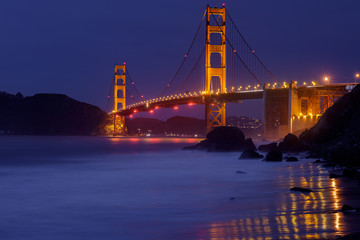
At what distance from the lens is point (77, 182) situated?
12.7 meters

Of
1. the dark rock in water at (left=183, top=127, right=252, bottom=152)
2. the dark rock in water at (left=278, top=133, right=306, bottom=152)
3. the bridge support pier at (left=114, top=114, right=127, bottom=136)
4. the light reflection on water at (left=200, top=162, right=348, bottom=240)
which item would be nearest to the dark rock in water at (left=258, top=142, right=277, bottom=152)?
the dark rock in water at (left=278, top=133, right=306, bottom=152)

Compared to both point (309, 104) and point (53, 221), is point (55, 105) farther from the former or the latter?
point (53, 221)

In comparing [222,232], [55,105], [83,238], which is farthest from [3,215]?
[55,105]

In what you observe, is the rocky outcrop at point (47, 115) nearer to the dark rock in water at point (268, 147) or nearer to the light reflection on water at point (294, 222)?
the dark rock in water at point (268, 147)

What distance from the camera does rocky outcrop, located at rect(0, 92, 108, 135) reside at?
103 meters

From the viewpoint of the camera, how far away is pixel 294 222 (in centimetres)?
580

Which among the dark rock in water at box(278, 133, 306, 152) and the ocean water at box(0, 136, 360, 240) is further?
the dark rock in water at box(278, 133, 306, 152)

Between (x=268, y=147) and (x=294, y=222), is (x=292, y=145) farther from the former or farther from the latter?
(x=294, y=222)

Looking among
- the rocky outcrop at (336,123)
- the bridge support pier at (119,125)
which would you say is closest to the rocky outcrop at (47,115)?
the bridge support pier at (119,125)

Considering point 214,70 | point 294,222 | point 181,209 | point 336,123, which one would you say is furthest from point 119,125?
point 294,222

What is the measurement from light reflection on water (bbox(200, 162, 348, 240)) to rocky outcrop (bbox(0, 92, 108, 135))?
95.2 metres

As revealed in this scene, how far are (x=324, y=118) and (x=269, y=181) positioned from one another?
408 inches

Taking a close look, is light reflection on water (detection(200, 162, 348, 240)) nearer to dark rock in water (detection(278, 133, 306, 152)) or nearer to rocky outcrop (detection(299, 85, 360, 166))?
rocky outcrop (detection(299, 85, 360, 166))

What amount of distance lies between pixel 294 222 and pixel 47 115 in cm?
10796
